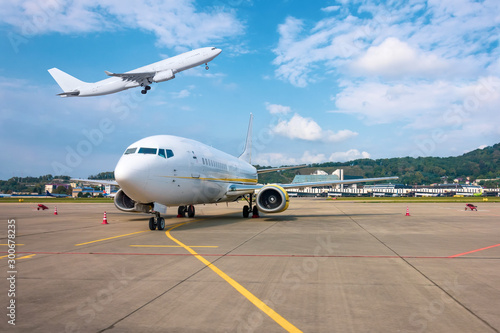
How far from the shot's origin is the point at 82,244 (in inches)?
461

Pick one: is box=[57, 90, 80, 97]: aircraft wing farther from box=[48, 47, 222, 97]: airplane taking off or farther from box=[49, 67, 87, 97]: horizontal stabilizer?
box=[49, 67, 87, 97]: horizontal stabilizer

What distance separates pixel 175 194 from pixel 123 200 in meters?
6.23

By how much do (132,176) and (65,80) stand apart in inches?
1429

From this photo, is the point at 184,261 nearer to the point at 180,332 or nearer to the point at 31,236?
the point at 180,332

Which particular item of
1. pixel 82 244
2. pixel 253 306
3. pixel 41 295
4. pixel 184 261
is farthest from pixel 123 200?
pixel 253 306

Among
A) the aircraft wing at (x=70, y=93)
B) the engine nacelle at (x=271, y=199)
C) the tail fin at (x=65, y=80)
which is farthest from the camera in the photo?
the tail fin at (x=65, y=80)

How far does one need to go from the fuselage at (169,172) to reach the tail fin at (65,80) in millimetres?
29458

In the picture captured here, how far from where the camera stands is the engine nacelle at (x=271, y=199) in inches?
800

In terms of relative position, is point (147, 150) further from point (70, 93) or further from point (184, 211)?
point (70, 93)

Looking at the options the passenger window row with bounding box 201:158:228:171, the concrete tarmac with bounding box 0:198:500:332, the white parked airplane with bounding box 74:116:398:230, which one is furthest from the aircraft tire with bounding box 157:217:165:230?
the passenger window row with bounding box 201:158:228:171

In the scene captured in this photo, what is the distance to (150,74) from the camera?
110 ft

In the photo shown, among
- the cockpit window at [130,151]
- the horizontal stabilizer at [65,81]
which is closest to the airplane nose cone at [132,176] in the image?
the cockpit window at [130,151]

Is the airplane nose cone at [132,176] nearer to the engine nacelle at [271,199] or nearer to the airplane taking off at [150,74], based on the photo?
the engine nacelle at [271,199]

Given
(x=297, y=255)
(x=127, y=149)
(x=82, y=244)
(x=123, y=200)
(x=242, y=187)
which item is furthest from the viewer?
(x=242, y=187)
